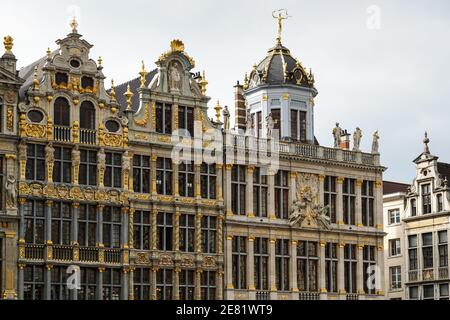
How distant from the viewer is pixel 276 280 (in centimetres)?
5350

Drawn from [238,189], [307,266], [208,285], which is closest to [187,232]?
[208,285]

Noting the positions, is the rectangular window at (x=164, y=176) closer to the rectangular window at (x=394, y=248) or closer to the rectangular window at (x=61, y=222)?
the rectangular window at (x=61, y=222)

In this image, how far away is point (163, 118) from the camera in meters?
51.1

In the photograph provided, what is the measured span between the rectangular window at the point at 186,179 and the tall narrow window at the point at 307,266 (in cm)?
614

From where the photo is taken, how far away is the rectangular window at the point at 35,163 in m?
47.1

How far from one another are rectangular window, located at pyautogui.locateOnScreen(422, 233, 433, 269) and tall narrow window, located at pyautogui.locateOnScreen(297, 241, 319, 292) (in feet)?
Answer: 35.4

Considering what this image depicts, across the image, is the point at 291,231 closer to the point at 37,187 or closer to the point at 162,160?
the point at 162,160

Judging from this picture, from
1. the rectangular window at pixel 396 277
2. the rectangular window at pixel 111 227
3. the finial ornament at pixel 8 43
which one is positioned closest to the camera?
the finial ornament at pixel 8 43

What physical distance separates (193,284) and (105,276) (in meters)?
4.25

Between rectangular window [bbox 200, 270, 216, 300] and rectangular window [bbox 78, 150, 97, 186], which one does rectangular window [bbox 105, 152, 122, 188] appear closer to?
rectangular window [bbox 78, 150, 97, 186]

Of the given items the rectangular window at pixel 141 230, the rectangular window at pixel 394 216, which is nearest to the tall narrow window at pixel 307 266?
the rectangular window at pixel 141 230

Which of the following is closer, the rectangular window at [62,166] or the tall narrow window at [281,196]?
the rectangular window at [62,166]
